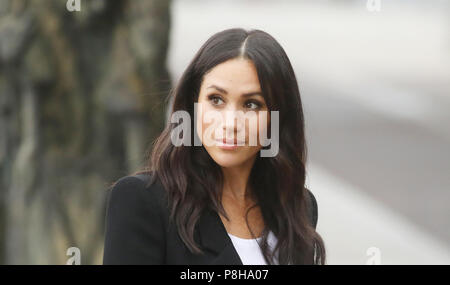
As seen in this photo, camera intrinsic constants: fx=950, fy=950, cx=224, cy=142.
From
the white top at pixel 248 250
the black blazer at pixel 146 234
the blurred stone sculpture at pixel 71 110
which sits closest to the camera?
the black blazer at pixel 146 234

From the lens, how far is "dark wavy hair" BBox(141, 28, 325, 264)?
242 cm

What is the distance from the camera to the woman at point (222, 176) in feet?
7.84

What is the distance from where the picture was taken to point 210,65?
244 cm

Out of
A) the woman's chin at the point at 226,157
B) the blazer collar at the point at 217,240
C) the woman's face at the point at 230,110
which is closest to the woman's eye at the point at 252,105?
the woman's face at the point at 230,110

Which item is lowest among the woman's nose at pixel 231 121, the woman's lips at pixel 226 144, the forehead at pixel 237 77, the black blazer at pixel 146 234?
the black blazer at pixel 146 234

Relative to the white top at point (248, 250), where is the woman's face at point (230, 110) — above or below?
above

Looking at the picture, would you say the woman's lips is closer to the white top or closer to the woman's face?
the woman's face

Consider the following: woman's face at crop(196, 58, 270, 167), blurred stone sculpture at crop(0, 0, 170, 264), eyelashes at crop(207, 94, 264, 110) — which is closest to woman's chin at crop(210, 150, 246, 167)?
woman's face at crop(196, 58, 270, 167)

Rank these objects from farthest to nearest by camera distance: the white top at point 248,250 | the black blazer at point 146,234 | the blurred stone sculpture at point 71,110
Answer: the blurred stone sculpture at point 71,110, the white top at point 248,250, the black blazer at point 146,234

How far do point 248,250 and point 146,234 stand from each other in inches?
11.5

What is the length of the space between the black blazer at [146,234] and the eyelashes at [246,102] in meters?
0.26

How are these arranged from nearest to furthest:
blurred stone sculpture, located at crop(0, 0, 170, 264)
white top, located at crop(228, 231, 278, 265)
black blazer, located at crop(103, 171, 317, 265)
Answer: black blazer, located at crop(103, 171, 317, 265) < white top, located at crop(228, 231, 278, 265) < blurred stone sculpture, located at crop(0, 0, 170, 264)

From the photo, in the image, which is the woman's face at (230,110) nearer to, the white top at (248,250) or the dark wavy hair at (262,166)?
the dark wavy hair at (262,166)
